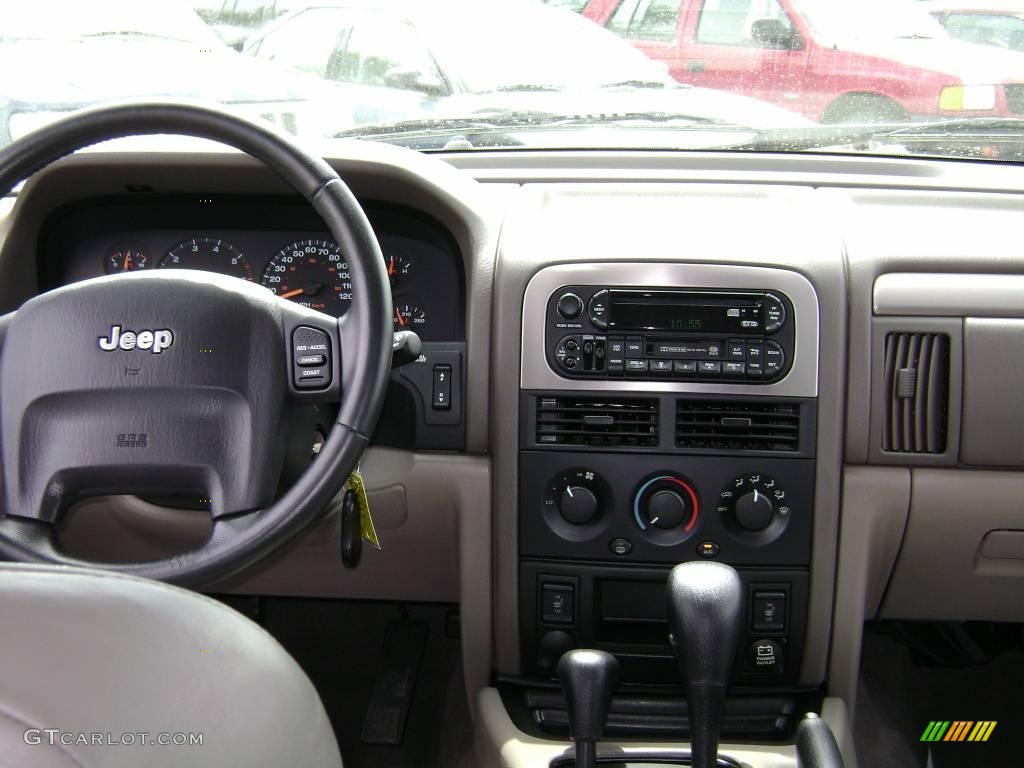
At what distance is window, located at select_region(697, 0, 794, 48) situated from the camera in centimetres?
212

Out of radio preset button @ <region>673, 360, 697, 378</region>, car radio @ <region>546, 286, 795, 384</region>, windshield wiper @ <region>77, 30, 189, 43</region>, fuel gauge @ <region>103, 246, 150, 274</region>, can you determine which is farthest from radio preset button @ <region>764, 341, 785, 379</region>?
windshield wiper @ <region>77, 30, 189, 43</region>

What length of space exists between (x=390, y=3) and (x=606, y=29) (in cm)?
43

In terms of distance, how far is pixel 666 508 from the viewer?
1.77m

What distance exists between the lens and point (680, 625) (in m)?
1.50

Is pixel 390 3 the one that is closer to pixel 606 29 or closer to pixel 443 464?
pixel 606 29

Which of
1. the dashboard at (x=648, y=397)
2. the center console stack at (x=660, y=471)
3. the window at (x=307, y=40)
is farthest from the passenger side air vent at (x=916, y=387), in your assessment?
the window at (x=307, y=40)

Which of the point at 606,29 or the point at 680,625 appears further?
the point at 606,29

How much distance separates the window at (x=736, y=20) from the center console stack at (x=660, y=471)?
622 mm

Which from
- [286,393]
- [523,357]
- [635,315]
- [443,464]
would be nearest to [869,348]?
[635,315]

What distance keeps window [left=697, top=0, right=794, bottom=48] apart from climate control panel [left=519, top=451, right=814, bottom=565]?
0.85 m

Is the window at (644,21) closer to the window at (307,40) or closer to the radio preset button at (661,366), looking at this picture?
the window at (307,40)

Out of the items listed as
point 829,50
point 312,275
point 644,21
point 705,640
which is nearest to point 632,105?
point 644,21

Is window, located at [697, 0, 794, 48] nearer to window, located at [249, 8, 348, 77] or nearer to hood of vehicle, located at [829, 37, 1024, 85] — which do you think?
hood of vehicle, located at [829, 37, 1024, 85]

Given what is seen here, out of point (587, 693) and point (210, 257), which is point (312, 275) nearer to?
point (210, 257)
